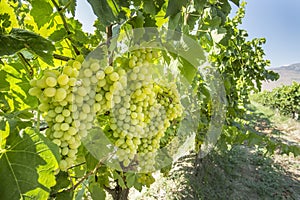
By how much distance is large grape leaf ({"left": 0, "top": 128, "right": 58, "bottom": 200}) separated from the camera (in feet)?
1.88

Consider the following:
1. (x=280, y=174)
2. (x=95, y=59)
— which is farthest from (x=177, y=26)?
(x=280, y=174)

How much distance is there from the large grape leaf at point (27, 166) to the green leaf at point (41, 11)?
63cm

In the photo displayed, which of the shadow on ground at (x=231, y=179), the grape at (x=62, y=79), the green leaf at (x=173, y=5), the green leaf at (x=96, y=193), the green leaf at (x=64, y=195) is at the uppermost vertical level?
the green leaf at (x=173, y=5)

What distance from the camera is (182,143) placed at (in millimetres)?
2775

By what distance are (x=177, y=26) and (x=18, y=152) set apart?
27.2 inches

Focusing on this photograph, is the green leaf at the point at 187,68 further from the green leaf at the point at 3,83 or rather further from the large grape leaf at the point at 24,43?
the green leaf at the point at 3,83

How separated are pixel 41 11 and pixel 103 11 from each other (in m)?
0.48

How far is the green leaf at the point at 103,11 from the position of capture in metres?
0.74

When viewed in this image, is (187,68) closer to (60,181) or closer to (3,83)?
(60,181)

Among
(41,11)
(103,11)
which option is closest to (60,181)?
(103,11)

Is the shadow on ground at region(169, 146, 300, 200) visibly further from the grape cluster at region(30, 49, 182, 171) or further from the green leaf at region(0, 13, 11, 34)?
the green leaf at region(0, 13, 11, 34)

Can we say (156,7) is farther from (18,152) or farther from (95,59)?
(18,152)

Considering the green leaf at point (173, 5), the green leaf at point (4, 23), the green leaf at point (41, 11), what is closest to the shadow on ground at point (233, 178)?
the green leaf at point (41, 11)

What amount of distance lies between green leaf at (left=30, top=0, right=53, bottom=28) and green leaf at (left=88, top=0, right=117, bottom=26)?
0.45 metres
